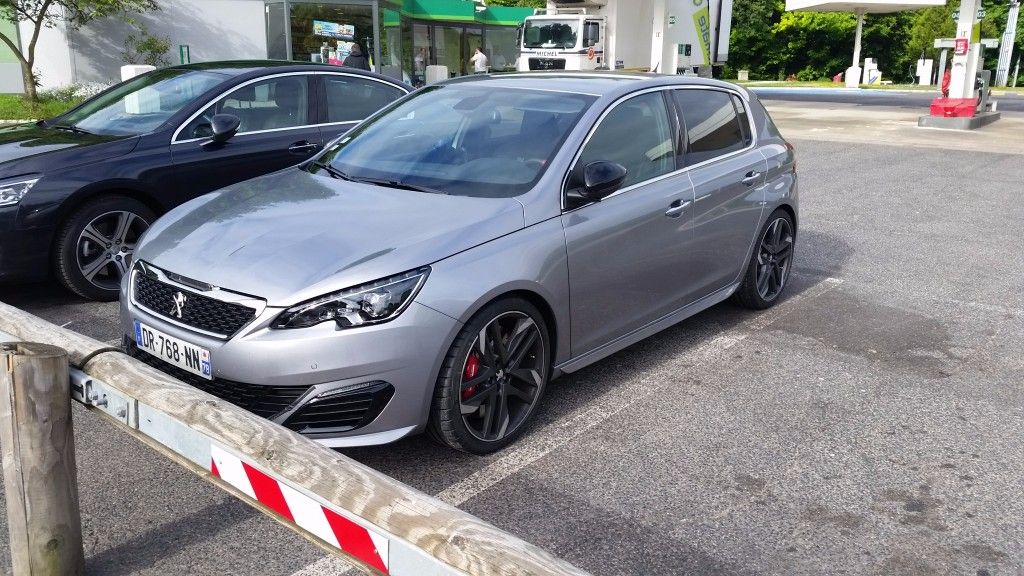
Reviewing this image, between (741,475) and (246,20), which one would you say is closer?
(741,475)

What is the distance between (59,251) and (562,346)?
3.63 m

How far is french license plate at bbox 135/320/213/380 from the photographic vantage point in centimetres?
362

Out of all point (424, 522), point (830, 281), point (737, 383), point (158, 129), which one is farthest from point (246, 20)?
point (424, 522)

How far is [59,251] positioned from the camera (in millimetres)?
5957

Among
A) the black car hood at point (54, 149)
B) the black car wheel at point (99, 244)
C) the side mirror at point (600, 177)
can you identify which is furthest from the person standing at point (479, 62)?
the side mirror at point (600, 177)

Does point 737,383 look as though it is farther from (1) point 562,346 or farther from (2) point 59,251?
(2) point 59,251

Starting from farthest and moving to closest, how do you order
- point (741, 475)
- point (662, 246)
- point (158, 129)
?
1. point (158, 129)
2. point (662, 246)
3. point (741, 475)

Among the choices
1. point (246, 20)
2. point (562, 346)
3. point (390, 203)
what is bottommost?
point (562, 346)

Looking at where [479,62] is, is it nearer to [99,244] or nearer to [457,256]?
[99,244]

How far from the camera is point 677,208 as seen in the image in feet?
16.4

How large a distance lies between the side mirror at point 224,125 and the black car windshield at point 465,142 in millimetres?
1379

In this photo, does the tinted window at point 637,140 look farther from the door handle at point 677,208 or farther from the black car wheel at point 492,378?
the black car wheel at point 492,378

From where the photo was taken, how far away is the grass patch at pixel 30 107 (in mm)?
17562

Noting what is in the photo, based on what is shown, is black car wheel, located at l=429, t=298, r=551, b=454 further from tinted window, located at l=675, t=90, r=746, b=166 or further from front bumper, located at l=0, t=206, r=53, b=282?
front bumper, located at l=0, t=206, r=53, b=282
